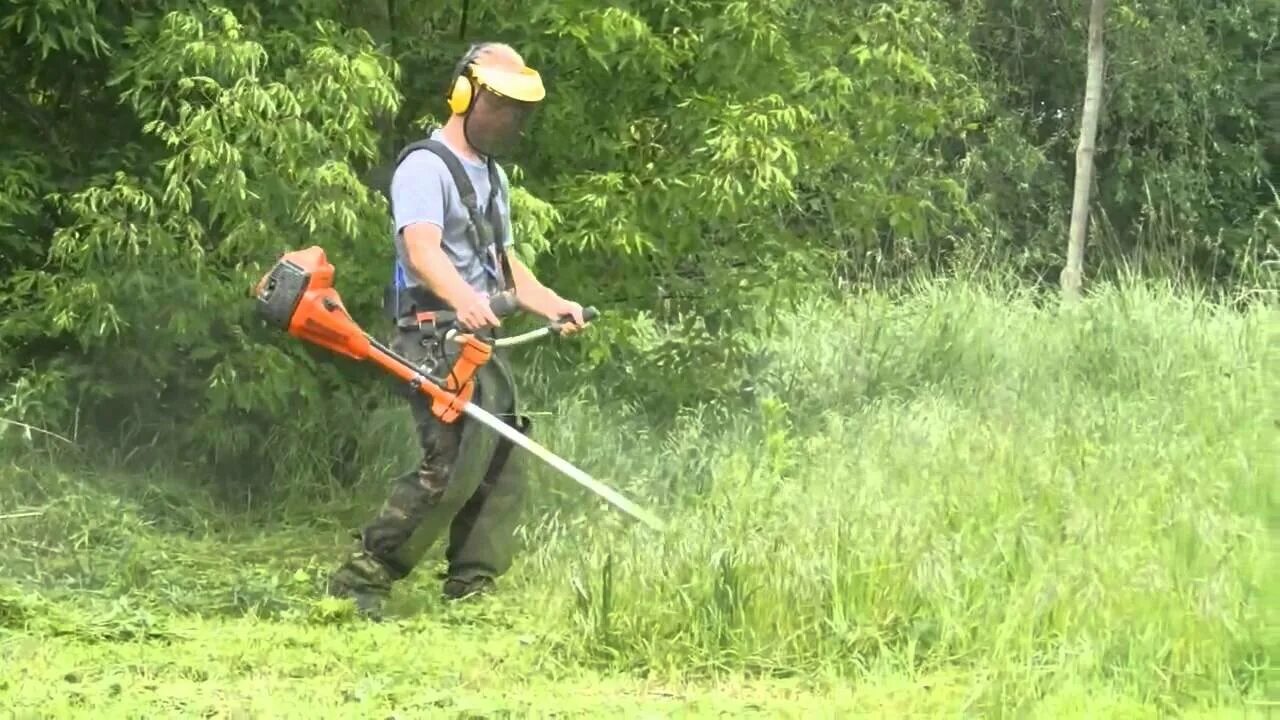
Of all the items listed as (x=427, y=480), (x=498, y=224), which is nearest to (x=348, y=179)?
(x=498, y=224)

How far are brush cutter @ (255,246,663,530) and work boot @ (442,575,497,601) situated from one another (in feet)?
2.17

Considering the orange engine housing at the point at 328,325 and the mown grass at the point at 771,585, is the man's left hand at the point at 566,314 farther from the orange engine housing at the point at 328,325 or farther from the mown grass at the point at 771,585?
the mown grass at the point at 771,585

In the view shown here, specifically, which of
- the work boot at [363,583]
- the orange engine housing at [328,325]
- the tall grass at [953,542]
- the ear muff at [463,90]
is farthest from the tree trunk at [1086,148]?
the work boot at [363,583]

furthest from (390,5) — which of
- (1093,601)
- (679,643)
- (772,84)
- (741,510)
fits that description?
(1093,601)

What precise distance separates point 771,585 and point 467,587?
157 centimetres

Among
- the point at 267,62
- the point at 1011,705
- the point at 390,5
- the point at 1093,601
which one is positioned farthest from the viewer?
the point at 390,5

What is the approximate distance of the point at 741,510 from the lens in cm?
541

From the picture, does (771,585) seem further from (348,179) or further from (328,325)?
(348,179)

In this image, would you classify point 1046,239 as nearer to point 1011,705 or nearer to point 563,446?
point 563,446

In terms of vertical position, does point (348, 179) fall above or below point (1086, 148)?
above

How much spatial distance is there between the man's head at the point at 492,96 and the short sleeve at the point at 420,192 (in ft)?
0.65

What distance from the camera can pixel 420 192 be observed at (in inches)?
219

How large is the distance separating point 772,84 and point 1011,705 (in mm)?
3817

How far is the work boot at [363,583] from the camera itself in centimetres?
572
